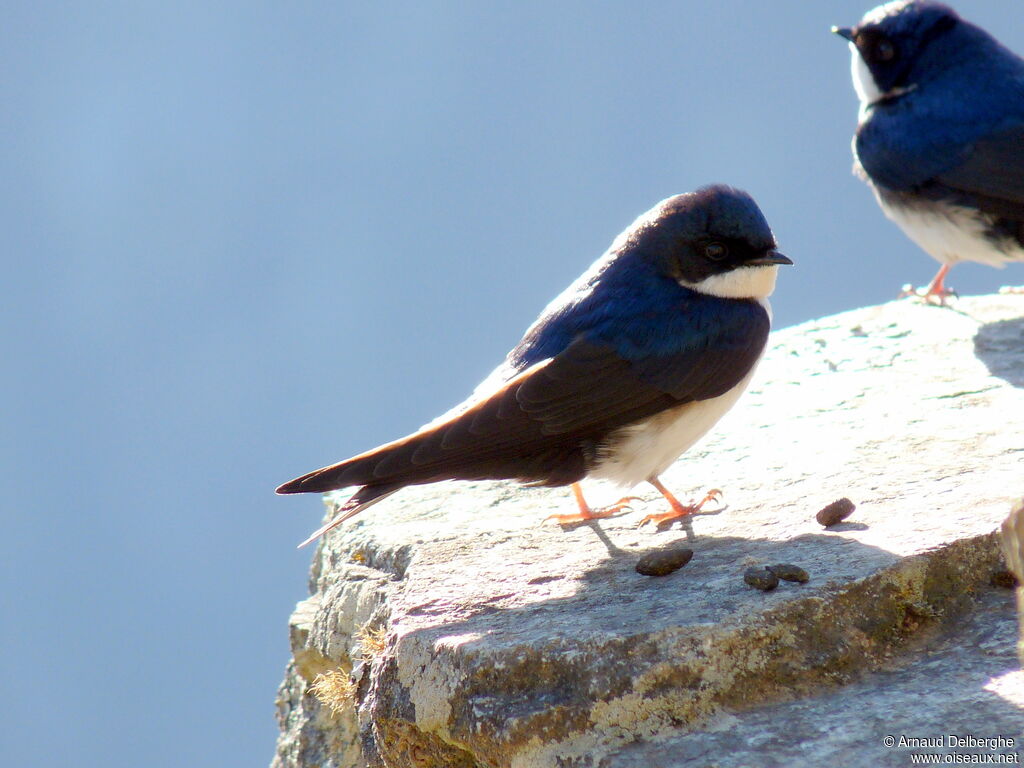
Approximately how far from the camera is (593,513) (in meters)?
4.13

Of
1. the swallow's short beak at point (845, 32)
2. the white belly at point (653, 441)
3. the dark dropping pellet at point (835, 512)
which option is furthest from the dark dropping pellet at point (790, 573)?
the swallow's short beak at point (845, 32)

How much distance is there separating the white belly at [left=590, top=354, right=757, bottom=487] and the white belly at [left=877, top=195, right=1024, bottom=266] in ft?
10.0

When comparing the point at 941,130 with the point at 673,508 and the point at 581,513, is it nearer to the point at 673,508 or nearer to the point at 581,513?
the point at 673,508

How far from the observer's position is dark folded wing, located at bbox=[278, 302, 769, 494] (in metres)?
3.47

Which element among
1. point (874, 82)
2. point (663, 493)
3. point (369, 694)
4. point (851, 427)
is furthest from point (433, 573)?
point (874, 82)

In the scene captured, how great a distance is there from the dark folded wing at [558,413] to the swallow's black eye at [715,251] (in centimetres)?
26

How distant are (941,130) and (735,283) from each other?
2.86 metres

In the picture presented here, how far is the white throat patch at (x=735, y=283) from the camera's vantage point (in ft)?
13.6

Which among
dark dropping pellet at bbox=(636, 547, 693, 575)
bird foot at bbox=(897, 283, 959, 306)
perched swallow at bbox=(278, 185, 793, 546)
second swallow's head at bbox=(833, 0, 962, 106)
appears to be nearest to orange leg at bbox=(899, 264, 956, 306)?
bird foot at bbox=(897, 283, 959, 306)

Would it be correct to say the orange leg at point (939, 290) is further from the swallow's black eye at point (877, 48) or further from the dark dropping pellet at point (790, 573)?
the dark dropping pellet at point (790, 573)

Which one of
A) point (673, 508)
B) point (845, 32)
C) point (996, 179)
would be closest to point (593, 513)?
point (673, 508)

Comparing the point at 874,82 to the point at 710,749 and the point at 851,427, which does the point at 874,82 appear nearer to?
the point at 851,427

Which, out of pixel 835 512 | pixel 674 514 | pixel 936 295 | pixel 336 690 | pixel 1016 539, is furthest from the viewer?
pixel 936 295

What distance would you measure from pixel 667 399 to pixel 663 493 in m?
0.35
